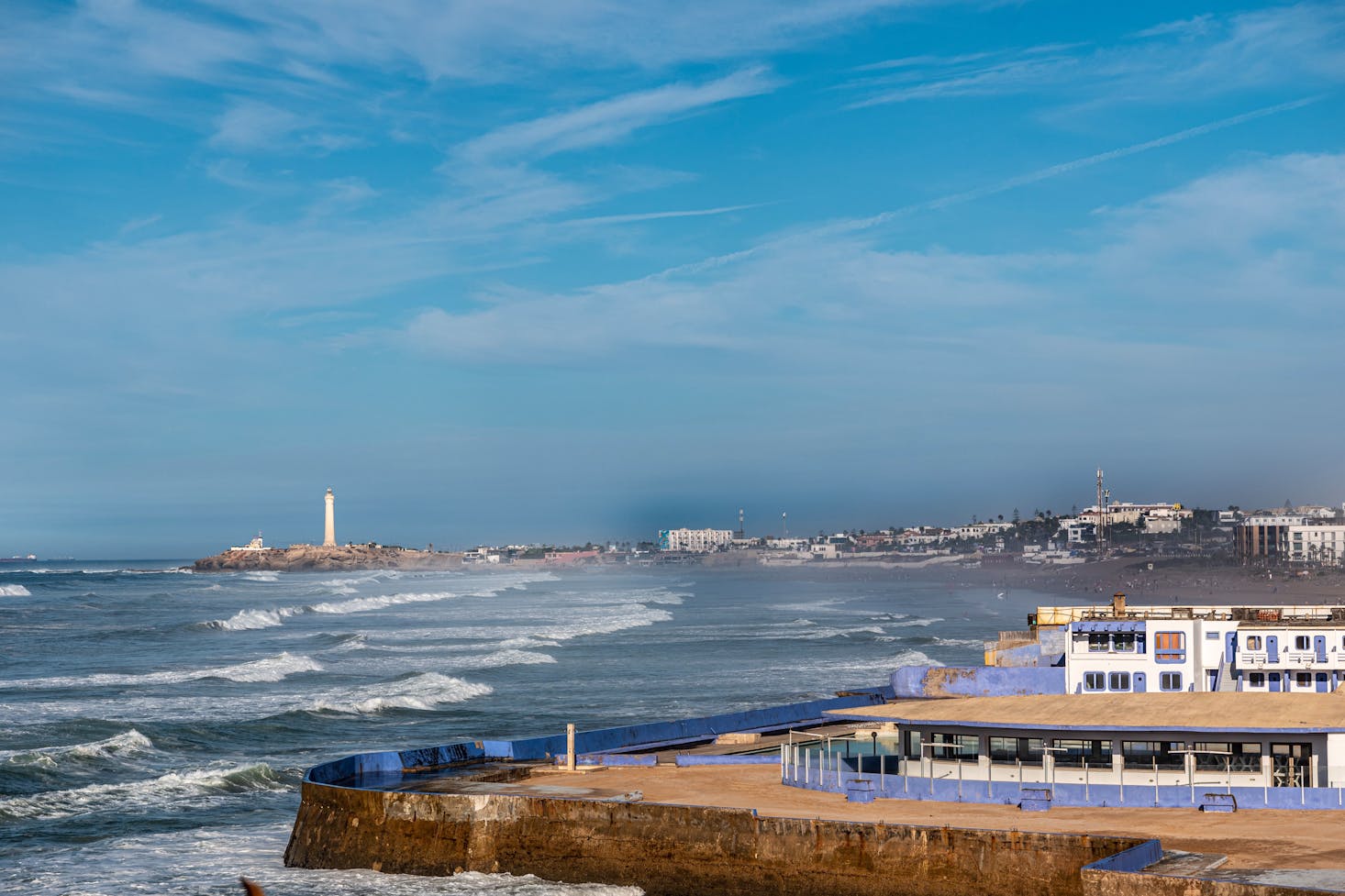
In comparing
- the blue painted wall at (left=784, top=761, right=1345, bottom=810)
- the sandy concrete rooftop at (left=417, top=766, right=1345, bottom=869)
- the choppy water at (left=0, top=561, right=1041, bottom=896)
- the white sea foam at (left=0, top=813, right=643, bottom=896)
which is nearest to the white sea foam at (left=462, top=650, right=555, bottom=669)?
the choppy water at (left=0, top=561, right=1041, bottom=896)

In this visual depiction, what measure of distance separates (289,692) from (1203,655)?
38525 mm

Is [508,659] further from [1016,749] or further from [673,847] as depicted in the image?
[673,847]

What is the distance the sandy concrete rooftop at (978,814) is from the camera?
23281 millimetres

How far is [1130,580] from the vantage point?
620 feet

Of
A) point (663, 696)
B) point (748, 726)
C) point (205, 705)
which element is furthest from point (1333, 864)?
point (205, 705)

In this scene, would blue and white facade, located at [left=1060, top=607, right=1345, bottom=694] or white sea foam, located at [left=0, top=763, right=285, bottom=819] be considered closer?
white sea foam, located at [left=0, top=763, right=285, bottom=819]

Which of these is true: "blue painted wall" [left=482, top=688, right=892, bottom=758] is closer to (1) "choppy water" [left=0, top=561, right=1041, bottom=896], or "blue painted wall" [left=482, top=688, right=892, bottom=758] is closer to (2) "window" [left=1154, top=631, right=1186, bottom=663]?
(1) "choppy water" [left=0, top=561, right=1041, bottom=896]

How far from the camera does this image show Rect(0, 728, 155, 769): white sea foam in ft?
143

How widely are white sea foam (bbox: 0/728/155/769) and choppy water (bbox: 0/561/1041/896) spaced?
11cm

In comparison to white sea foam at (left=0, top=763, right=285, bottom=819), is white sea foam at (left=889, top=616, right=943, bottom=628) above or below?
below

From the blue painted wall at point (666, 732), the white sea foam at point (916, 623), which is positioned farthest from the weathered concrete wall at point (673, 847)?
the white sea foam at point (916, 623)

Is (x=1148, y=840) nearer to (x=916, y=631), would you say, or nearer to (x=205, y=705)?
(x=205, y=705)

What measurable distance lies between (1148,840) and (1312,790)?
5.70m

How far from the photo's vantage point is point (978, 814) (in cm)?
2656
